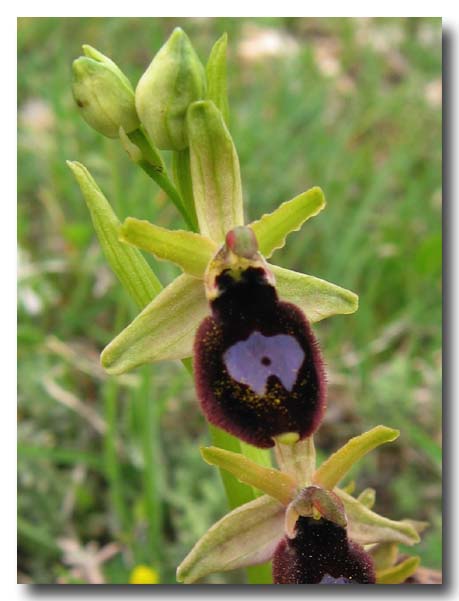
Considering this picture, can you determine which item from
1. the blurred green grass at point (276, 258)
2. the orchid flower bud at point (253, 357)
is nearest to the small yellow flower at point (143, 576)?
the blurred green grass at point (276, 258)

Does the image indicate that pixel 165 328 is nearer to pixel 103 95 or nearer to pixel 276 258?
pixel 103 95

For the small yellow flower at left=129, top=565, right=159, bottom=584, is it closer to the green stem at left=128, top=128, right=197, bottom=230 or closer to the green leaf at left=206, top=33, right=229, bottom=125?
the green stem at left=128, top=128, right=197, bottom=230

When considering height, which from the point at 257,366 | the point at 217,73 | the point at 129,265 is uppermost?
the point at 217,73

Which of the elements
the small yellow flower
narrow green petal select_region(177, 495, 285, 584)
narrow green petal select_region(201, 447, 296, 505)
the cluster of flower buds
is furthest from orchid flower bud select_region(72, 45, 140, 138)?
the small yellow flower

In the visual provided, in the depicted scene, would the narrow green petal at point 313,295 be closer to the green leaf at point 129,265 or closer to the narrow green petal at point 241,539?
the green leaf at point 129,265

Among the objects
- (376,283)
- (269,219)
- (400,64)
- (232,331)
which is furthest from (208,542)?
(400,64)

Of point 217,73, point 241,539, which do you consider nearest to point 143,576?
point 241,539

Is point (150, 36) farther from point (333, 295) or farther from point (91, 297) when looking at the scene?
point (333, 295)
